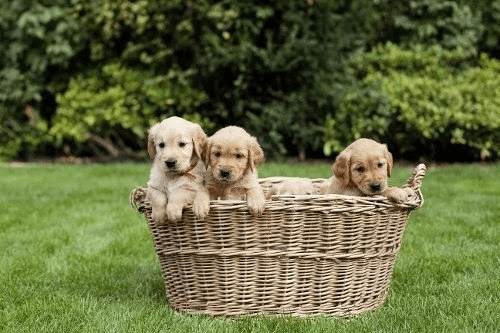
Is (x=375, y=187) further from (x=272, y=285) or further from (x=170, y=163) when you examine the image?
(x=170, y=163)

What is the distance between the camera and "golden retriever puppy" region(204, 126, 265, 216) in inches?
136

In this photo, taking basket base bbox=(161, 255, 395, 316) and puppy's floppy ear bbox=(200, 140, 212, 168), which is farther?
puppy's floppy ear bbox=(200, 140, 212, 168)

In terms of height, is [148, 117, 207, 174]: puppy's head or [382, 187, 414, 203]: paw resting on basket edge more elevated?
[148, 117, 207, 174]: puppy's head

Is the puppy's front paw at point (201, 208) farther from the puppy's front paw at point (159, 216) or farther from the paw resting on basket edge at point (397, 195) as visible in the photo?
the paw resting on basket edge at point (397, 195)

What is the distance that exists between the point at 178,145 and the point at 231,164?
301mm

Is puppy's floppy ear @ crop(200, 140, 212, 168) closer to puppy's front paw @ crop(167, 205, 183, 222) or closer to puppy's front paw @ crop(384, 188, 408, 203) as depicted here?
puppy's front paw @ crop(167, 205, 183, 222)

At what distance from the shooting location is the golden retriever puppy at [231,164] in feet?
11.4

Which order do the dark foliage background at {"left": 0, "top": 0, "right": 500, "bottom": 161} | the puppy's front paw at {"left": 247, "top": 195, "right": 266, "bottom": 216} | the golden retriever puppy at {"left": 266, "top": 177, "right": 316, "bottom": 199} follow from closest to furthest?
1. the puppy's front paw at {"left": 247, "top": 195, "right": 266, "bottom": 216}
2. the golden retriever puppy at {"left": 266, "top": 177, "right": 316, "bottom": 199}
3. the dark foliage background at {"left": 0, "top": 0, "right": 500, "bottom": 161}

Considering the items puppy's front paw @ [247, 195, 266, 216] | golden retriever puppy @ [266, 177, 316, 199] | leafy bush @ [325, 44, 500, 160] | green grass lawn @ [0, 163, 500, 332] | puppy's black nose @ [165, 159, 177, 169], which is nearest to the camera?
puppy's front paw @ [247, 195, 266, 216]

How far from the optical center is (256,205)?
10.6 ft

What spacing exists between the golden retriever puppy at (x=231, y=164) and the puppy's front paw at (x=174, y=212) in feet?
0.86

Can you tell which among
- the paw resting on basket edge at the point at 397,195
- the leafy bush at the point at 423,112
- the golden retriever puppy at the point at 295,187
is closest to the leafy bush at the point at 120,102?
the leafy bush at the point at 423,112

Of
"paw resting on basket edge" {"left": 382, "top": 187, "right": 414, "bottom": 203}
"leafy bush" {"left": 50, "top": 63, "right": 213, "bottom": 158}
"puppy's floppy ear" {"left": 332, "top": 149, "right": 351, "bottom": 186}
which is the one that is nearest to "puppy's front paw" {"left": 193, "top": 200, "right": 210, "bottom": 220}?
"puppy's floppy ear" {"left": 332, "top": 149, "right": 351, "bottom": 186}

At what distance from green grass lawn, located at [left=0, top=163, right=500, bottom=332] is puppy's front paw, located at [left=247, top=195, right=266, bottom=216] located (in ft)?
1.78
